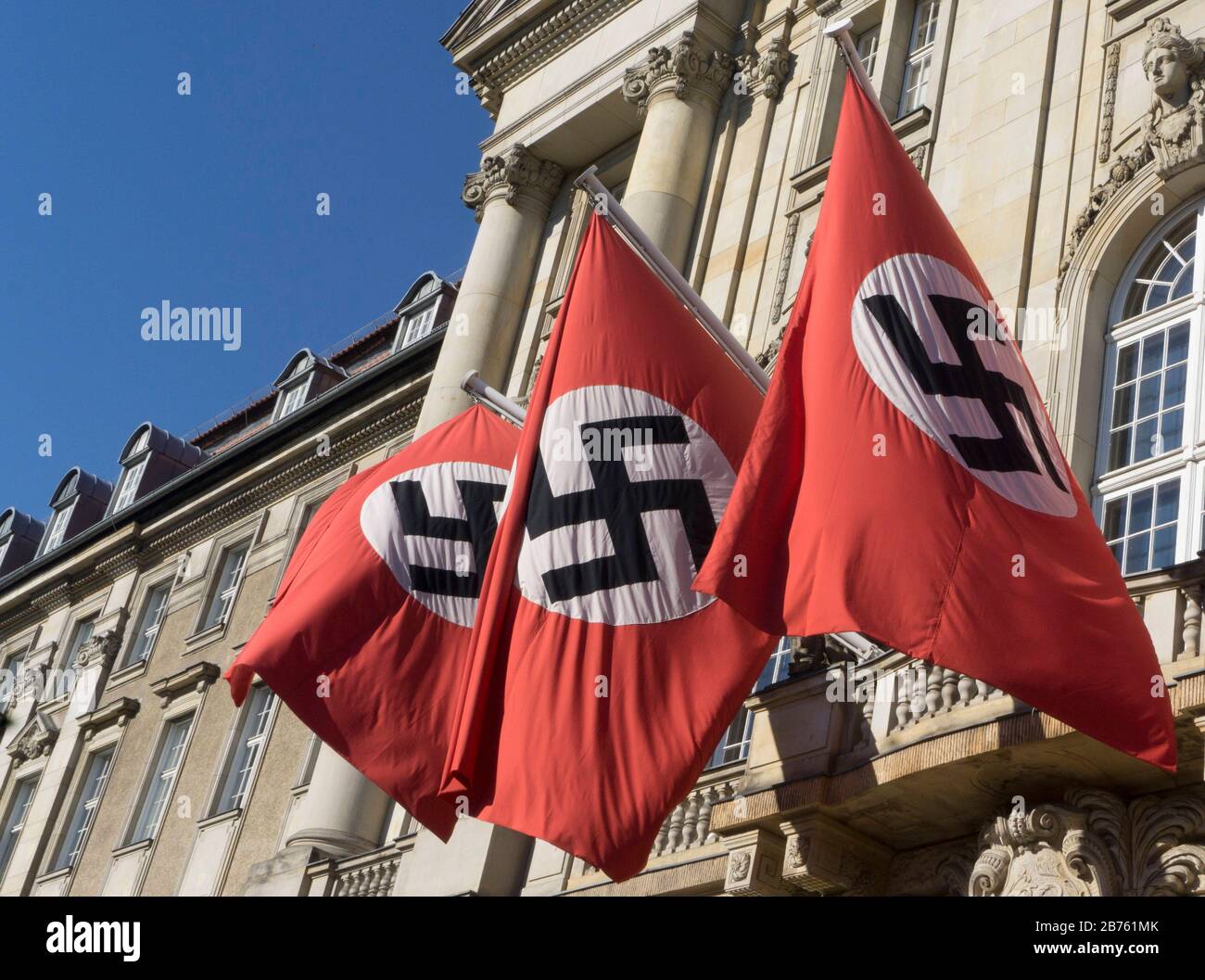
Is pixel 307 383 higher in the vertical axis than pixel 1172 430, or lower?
higher

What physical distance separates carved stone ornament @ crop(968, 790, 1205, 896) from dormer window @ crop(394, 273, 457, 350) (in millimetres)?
24004

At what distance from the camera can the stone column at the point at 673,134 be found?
925 inches

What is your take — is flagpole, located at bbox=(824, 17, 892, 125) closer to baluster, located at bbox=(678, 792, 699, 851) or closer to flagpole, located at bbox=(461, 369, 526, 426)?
flagpole, located at bbox=(461, 369, 526, 426)

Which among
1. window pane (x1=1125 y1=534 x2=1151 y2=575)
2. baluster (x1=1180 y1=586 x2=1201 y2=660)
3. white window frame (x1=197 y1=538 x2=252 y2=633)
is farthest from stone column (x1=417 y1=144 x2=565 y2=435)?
baluster (x1=1180 y1=586 x2=1201 y2=660)

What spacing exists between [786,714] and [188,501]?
2389 cm

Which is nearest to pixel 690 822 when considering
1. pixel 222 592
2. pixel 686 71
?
pixel 686 71

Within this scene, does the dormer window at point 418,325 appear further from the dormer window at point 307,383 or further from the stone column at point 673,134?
the stone column at point 673,134

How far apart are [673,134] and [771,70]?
1.57 meters

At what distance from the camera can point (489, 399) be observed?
1812 centimetres

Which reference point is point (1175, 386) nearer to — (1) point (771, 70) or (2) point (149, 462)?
(1) point (771, 70)

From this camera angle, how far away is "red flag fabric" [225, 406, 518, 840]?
1434 cm

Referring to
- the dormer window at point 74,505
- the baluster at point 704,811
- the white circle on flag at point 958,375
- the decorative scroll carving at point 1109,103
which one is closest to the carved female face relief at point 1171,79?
the decorative scroll carving at point 1109,103

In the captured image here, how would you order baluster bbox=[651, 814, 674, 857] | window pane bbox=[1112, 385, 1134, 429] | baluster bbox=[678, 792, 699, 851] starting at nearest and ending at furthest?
1. window pane bbox=[1112, 385, 1134, 429]
2. baluster bbox=[678, 792, 699, 851]
3. baluster bbox=[651, 814, 674, 857]

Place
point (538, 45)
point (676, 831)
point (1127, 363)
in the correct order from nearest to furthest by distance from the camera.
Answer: point (1127, 363)
point (676, 831)
point (538, 45)
